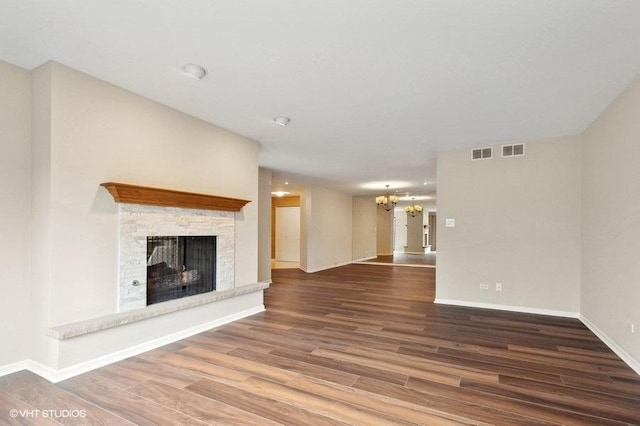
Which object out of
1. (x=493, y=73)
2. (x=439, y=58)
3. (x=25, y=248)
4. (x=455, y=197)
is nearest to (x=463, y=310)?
(x=455, y=197)

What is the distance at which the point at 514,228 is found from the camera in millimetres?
5227

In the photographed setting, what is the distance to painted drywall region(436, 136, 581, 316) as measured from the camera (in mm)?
4875

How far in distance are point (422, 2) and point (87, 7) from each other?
6.99ft

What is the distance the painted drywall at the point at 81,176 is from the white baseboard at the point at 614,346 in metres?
4.95

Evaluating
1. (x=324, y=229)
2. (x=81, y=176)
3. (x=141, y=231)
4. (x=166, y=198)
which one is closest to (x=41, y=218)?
(x=81, y=176)

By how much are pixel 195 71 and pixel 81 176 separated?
1.44 m

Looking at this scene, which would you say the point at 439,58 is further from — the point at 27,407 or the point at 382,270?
the point at 382,270

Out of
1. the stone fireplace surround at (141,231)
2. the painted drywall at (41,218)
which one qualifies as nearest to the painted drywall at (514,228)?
the stone fireplace surround at (141,231)

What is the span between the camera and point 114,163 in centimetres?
330

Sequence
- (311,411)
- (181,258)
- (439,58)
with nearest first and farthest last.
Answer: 1. (311,411)
2. (439,58)
3. (181,258)

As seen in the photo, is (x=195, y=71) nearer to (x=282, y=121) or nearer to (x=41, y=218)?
(x=282, y=121)

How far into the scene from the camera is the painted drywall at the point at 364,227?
1297cm

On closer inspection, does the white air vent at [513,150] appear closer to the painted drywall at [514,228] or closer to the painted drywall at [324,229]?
the painted drywall at [514,228]

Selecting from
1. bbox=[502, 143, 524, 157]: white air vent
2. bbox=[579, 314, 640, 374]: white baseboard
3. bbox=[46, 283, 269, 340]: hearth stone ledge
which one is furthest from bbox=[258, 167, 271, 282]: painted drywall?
bbox=[579, 314, 640, 374]: white baseboard
